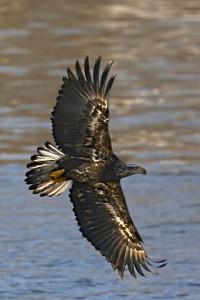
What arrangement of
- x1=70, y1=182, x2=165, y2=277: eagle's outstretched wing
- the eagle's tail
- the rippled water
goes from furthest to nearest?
the rippled water < x1=70, y1=182, x2=165, y2=277: eagle's outstretched wing < the eagle's tail

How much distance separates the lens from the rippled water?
8.73 meters

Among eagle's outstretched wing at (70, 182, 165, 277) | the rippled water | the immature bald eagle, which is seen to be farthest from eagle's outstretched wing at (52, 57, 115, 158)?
the rippled water

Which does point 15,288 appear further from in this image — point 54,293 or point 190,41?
point 190,41

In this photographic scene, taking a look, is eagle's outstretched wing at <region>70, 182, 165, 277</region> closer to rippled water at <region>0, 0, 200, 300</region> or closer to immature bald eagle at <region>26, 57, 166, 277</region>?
immature bald eagle at <region>26, 57, 166, 277</region>

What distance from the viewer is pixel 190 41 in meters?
16.0

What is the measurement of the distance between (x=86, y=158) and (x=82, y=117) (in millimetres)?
253

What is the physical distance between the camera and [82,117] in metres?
7.77

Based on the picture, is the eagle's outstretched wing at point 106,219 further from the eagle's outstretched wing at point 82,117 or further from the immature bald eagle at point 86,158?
the eagle's outstretched wing at point 82,117

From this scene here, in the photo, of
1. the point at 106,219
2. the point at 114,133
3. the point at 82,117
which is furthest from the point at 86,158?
the point at 114,133

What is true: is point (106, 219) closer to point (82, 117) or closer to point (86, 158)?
point (86, 158)

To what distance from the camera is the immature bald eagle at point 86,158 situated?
7.70 m

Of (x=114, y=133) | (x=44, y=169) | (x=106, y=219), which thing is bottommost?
(x=106, y=219)

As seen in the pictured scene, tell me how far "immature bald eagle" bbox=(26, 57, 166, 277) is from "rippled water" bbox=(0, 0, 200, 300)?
0.66 metres

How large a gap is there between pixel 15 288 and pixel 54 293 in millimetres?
282
